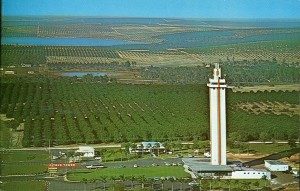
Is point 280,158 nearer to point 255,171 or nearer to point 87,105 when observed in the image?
point 255,171

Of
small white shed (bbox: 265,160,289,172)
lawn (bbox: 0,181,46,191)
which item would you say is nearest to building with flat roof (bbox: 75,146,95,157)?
lawn (bbox: 0,181,46,191)

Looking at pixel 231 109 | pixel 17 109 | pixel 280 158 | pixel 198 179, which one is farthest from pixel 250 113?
pixel 17 109

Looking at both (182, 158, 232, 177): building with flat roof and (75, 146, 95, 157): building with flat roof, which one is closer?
(182, 158, 232, 177): building with flat roof

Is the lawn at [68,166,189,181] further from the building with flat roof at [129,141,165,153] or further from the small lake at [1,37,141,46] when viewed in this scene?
the small lake at [1,37,141,46]

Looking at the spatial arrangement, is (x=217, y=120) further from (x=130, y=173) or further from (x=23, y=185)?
(x=23, y=185)

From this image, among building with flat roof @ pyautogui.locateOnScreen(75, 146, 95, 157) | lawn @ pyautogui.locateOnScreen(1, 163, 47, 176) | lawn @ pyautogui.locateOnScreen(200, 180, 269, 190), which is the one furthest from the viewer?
building with flat roof @ pyautogui.locateOnScreen(75, 146, 95, 157)

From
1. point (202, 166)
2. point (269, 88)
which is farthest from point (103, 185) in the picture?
point (269, 88)
